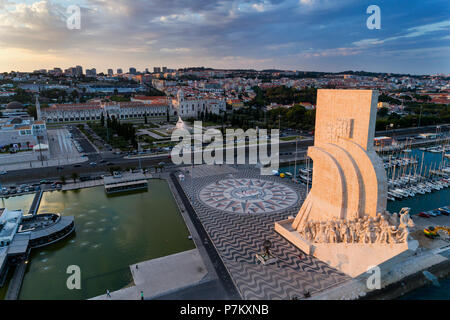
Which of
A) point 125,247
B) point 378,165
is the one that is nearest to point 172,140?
point 125,247

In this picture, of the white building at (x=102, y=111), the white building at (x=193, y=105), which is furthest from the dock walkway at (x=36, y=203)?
the white building at (x=193, y=105)

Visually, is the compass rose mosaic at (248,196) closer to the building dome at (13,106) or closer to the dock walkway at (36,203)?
the dock walkway at (36,203)

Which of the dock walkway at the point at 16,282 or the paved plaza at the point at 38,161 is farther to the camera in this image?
the paved plaza at the point at 38,161

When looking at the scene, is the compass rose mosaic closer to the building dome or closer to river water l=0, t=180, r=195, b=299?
river water l=0, t=180, r=195, b=299

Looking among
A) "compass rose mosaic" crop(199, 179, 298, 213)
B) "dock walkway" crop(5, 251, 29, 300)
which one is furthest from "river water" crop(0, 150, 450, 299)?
"compass rose mosaic" crop(199, 179, 298, 213)

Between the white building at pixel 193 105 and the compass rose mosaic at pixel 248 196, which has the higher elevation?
the white building at pixel 193 105

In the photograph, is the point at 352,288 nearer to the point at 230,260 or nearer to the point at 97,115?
the point at 230,260

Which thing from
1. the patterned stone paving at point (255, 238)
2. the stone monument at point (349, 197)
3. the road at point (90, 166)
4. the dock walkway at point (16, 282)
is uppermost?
the stone monument at point (349, 197)

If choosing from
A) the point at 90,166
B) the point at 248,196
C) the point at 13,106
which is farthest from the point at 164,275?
the point at 13,106
